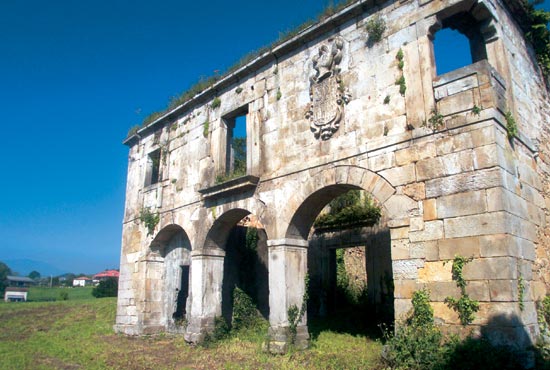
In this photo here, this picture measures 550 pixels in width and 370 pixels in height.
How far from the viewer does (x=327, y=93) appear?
8.52 m

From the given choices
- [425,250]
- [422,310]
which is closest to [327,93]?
[425,250]

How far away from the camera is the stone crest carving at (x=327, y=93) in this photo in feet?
27.1

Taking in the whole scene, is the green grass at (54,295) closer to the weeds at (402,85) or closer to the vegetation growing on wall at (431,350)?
the vegetation growing on wall at (431,350)

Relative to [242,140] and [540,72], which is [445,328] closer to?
[540,72]

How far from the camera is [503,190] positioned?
5953 mm

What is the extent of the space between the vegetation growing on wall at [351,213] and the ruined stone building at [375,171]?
32 cm

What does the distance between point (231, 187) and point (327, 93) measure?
3.07 metres

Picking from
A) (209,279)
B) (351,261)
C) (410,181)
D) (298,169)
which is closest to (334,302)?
(351,261)

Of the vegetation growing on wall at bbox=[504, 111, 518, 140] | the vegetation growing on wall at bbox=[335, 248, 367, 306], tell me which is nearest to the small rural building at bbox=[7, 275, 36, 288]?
the vegetation growing on wall at bbox=[335, 248, 367, 306]

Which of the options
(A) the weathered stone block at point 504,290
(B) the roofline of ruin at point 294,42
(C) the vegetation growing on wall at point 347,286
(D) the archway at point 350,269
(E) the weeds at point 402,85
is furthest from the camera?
(C) the vegetation growing on wall at point 347,286

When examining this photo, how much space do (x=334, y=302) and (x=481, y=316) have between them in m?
7.88

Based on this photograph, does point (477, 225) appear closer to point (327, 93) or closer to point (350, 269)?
point (327, 93)

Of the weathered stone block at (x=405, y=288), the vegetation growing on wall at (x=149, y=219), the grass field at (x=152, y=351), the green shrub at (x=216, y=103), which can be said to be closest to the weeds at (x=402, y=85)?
the weathered stone block at (x=405, y=288)

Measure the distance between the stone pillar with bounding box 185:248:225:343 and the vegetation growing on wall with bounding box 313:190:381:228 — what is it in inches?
147
